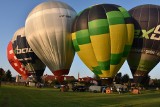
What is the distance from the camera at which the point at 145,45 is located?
48625 mm

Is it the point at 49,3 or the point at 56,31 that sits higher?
the point at 49,3

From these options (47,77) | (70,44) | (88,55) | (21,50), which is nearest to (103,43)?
(88,55)

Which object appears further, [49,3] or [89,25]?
[49,3]

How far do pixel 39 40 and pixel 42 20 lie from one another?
315 centimetres

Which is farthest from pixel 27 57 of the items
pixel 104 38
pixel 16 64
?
pixel 104 38

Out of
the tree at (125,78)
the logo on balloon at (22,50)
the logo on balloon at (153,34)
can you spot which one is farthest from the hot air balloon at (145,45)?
the tree at (125,78)

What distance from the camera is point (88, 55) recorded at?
4566 cm

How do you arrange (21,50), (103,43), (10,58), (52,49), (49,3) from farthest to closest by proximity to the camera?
(10,58) → (21,50) → (49,3) → (52,49) → (103,43)

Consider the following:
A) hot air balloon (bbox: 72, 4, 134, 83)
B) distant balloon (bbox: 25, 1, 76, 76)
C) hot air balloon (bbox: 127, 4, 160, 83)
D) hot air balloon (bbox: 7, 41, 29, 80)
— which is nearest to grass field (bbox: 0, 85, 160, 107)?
hot air balloon (bbox: 72, 4, 134, 83)

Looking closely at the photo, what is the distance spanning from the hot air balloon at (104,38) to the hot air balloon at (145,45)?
105 inches

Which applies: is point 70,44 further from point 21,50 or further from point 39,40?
point 21,50

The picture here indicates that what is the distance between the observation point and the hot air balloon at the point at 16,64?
2645 inches

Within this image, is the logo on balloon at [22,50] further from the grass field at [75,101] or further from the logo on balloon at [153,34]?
the grass field at [75,101]

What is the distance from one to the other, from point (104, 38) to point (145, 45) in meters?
7.78
